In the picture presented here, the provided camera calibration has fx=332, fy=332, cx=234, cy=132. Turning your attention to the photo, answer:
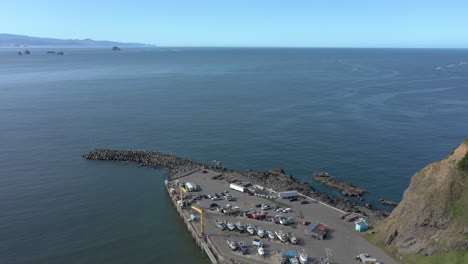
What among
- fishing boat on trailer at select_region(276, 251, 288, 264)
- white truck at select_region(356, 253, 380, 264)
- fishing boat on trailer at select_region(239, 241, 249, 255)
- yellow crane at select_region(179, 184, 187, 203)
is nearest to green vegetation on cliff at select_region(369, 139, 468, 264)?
white truck at select_region(356, 253, 380, 264)

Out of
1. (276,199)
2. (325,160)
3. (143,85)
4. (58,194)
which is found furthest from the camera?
(143,85)

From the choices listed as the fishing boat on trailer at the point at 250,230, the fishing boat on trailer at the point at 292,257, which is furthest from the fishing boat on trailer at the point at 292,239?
the fishing boat on trailer at the point at 250,230

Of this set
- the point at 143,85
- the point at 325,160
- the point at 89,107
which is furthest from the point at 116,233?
Answer: the point at 143,85

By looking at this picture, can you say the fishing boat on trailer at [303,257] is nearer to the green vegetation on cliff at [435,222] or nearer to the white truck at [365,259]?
the white truck at [365,259]

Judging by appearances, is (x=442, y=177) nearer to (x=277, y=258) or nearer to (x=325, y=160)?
(x=277, y=258)

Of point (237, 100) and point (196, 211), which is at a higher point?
point (237, 100)

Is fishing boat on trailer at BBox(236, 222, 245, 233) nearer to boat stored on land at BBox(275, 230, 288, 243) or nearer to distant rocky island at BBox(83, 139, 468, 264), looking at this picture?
boat stored on land at BBox(275, 230, 288, 243)

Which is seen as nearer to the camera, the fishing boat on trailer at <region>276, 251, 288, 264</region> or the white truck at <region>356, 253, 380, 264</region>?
the white truck at <region>356, 253, 380, 264</region>
